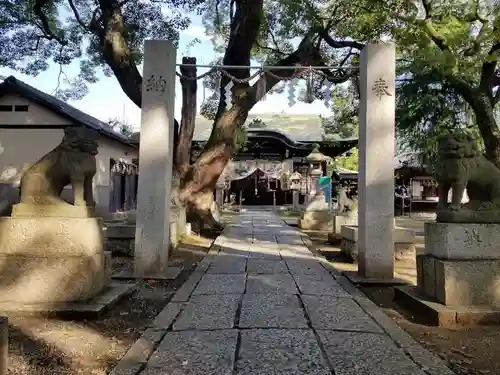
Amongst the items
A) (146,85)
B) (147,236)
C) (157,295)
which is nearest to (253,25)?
(146,85)

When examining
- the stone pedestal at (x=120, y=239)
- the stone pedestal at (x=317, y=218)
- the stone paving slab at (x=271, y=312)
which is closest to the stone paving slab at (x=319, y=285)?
the stone paving slab at (x=271, y=312)

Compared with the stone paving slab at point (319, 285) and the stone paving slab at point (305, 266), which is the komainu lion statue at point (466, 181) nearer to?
the stone paving slab at point (319, 285)

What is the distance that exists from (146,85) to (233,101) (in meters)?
4.87

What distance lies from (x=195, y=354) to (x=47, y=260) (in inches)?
83.2

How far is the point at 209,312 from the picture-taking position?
4.40 metres

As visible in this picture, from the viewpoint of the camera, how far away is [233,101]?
36.7ft

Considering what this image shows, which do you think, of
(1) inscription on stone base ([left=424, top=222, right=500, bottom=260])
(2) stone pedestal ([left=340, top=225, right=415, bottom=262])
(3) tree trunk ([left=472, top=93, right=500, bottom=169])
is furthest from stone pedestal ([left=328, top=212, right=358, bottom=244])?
(1) inscription on stone base ([left=424, top=222, right=500, bottom=260])

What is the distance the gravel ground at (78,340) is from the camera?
304 cm

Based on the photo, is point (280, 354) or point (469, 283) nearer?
point (280, 354)

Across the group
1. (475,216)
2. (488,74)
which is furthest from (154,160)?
(488,74)

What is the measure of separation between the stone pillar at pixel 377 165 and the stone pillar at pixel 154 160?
296cm

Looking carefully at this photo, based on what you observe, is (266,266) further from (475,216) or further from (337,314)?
(475,216)

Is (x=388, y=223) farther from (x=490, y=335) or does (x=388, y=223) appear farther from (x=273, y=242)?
(x=273, y=242)

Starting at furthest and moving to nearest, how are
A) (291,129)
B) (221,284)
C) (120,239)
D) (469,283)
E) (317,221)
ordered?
(291,129)
(317,221)
(120,239)
(221,284)
(469,283)
